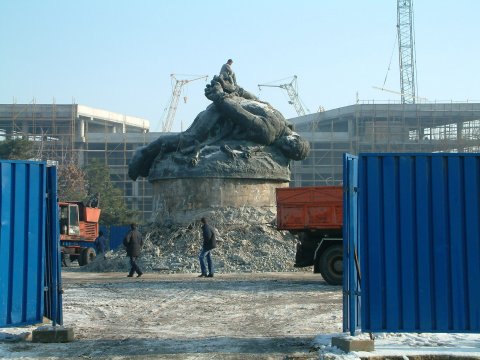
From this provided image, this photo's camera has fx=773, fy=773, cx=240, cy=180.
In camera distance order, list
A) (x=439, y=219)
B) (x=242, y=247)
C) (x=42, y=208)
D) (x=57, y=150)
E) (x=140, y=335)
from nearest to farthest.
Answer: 1. (x=439, y=219)
2. (x=42, y=208)
3. (x=140, y=335)
4. (x=242, y=247)
5. (x=57, y=150)

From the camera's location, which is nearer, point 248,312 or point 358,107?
point 248,312

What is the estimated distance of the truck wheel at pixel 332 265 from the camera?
17.5 metres

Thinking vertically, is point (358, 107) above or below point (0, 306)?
above

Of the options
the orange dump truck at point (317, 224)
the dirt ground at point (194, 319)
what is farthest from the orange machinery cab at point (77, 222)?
the orange dump truck at point (317, 224)

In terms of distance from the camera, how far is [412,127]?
7094cm

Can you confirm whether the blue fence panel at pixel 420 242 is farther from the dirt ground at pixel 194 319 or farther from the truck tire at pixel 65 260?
the truck tire at pixel 65 260

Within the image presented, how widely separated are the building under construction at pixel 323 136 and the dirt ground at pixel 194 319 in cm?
5145

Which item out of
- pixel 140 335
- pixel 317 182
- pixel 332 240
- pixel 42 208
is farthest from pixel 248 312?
pixel 317 182

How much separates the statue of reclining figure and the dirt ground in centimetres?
809

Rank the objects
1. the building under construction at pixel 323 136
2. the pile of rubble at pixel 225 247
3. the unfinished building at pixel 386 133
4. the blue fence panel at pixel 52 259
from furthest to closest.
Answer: the building under construction at pixel 323 136
the unfinished building at pixel 386 133
the pile of rubble at pixel 225 247
the blue fence panel at pixel 52 259

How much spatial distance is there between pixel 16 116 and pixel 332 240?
58484 mm

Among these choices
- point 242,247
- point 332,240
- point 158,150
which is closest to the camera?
point 332,240

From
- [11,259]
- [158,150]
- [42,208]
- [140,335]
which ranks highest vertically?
[158,150]

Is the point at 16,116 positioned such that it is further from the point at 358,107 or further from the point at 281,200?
the point at 281,200
